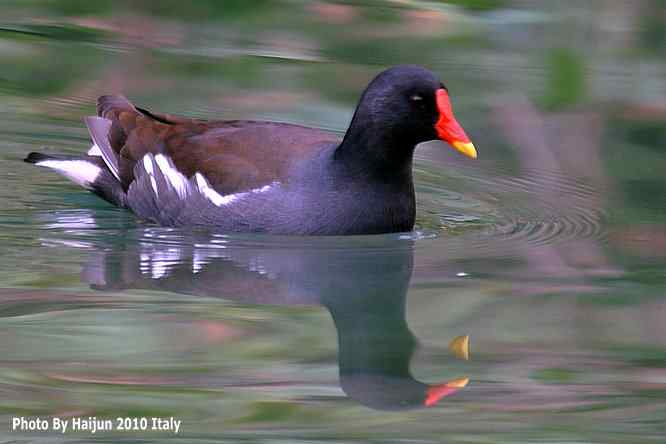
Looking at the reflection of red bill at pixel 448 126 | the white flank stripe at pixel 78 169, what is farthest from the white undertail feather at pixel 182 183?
the reflection of red bill at pixel 448 126

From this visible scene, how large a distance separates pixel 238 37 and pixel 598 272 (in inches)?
157

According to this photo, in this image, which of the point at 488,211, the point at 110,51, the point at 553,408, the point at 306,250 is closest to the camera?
the point at 553,408

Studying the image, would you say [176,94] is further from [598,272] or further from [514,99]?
[598,272]

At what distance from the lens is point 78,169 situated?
21.6 feet

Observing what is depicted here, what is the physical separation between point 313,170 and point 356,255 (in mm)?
416

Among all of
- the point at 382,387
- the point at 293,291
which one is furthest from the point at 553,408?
the point at 293,291

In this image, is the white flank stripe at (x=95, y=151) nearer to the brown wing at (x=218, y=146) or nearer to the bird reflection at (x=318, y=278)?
the brown wing at (x=218, y=146)

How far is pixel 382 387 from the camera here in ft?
14.1

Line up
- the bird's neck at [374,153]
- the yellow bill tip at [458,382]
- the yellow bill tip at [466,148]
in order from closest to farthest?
the yellow bill tip at [458,382] → the yellow bill tip at [466,148] → the bird's neck at [374,153]

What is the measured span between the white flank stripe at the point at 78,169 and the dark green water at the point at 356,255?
0.09 metres

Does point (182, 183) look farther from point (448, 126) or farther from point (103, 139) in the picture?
point (448, 126)

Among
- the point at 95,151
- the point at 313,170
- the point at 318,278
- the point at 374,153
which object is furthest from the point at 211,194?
the point at 95,151

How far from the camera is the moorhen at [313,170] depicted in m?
5.77

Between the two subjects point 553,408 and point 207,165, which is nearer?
point 553,408
